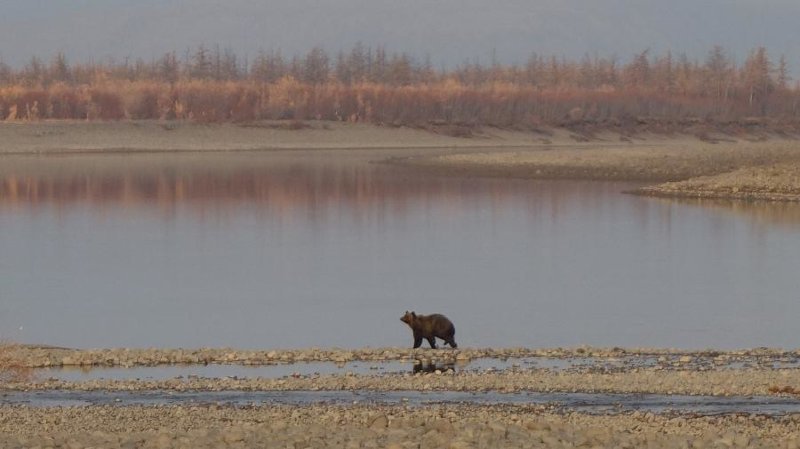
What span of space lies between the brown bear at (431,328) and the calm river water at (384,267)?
0.98m

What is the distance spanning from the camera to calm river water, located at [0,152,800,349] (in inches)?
724

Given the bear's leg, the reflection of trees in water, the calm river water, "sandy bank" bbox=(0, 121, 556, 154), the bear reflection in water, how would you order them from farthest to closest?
"sandy bank" bbox=(0, 121, 556, 154) < the reflection of trees in water < the calm river water < the bear's leg < the bear reflection in water

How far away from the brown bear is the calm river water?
0.98 meters

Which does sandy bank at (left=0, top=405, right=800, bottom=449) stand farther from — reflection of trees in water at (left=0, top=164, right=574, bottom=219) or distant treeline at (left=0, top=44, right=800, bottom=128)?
distant treeline at (left=0, top=44, right=800, bottom=128)

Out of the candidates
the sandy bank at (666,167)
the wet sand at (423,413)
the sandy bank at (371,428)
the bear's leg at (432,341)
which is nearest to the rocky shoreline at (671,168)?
the sandy bank at (666,167)

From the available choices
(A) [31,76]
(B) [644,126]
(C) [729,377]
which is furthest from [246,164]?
(A) [31,76]

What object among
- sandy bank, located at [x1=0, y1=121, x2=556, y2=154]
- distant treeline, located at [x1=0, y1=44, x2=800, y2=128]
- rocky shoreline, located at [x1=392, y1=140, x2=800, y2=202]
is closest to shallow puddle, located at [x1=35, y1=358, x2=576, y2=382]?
rocky shoreline, located at [x1=392, y1=140, x2=800, y2=202]

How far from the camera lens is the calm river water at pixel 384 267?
18.4 m

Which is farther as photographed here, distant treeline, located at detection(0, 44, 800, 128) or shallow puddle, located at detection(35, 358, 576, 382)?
distant treeline, located at detection(0, 44, 800, 128)

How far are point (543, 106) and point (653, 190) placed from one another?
A: 53.2m

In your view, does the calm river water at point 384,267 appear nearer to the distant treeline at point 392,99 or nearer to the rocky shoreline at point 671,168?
the rocky shoreline at point 671,168

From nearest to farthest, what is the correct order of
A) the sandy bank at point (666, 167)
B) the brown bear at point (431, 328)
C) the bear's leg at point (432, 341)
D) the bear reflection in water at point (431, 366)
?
1. the bear reflection in water at point (431, 366)
2. the brown bear at point (431, 328)
3. the bear's leg at point (432, 341)
4. the sandy bank at point (666, 167)

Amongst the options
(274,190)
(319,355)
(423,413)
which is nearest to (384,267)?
(319,355)

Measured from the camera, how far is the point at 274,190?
1741 inches
